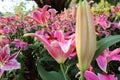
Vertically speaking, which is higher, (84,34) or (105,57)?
(84,34)

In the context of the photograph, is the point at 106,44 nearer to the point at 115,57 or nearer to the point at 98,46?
the point at 98,46

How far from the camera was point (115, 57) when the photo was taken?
0.97 m

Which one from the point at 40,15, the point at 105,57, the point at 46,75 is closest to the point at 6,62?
the point at 46,75

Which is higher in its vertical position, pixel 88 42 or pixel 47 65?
pixel 88 42

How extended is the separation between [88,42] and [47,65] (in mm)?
601

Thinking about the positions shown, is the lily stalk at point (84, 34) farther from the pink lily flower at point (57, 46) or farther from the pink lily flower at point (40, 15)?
the pink lily flower at point (40, 15)

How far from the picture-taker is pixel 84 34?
76cm

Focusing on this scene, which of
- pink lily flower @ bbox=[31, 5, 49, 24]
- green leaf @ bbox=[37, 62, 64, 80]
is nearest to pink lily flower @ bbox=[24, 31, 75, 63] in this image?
green leaf @ bbox=[37, 62, 64, 80]

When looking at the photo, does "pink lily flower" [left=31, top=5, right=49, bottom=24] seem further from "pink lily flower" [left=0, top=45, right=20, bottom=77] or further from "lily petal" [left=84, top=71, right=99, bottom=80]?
"lily petal" [left=84, top=71, right=99, bottom=80]

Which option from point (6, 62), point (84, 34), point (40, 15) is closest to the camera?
point (84, 34)

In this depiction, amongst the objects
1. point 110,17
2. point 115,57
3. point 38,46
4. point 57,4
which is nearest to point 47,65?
point 38,46

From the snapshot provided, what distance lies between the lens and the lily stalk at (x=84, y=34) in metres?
0.74

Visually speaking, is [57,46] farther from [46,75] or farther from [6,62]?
[6,62]

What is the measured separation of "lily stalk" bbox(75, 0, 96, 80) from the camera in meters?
0.74
